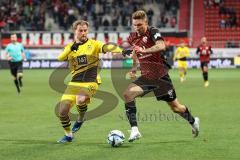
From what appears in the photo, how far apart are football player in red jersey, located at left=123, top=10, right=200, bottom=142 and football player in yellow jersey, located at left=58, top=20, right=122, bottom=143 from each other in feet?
2.73

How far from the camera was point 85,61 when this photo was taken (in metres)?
11.5

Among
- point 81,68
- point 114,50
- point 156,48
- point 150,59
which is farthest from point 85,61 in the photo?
point 156,48

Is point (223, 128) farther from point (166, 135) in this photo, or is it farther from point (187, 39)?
point (187, 39)

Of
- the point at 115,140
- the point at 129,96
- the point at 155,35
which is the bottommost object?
the point at 115,140

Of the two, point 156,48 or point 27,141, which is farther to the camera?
point 27,141

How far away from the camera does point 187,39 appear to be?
46656mm

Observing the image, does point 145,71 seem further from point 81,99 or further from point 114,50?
point 81,99

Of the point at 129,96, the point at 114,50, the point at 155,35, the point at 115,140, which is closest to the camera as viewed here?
the point at 115,140

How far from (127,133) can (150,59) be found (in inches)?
82.5

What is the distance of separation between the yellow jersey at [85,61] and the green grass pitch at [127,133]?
123 cm

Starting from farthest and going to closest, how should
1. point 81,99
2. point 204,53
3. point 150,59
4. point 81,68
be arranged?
1. point 204,53
2. point 81,68
3. point 81,99
4. point 150,59

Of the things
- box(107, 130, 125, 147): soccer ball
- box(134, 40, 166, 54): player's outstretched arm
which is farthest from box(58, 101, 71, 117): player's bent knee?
box(134, 40, 166, 54): player's outstretched arm

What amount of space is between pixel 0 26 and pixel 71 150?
39514 mm

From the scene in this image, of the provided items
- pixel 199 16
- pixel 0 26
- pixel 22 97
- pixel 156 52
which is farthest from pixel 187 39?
pixel 156 52
